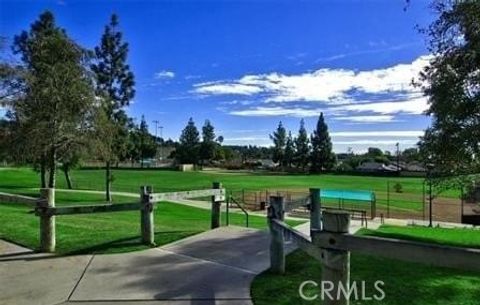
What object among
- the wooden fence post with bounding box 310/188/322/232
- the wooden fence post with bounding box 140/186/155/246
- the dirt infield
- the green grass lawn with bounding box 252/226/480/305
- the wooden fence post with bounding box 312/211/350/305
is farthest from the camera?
the dirt infield

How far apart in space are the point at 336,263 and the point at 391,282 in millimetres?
3056

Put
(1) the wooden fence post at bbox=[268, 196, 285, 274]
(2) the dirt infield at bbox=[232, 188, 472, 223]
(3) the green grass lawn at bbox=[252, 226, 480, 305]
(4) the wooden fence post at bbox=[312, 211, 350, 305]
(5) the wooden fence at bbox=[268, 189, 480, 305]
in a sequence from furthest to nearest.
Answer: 1. (2) the dirt infield at bbox=[232, 188, 472, 223]
2. (1) the wooden fence post at bbox=[268, 196, 285, 274]
3. (3) the green grass lawn at bbox=[252, 226, 480, 305]
4. (4) the wooden fence post at bbox=[312, 211, 350, 305]
5. (5) the wooden fence at bbox=[268, 189, 480, 305]

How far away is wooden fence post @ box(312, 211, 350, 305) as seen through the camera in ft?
12.0

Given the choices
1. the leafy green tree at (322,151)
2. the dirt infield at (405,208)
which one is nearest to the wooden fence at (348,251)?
the dirt infield at (405,208)

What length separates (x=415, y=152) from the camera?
17.4 m

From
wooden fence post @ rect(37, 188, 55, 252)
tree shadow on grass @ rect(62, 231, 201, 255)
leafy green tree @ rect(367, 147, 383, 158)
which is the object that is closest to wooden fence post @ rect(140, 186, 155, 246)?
tree shadow on grass @ rect(62, 231, 201, 255)

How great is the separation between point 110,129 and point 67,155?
6.49 ft

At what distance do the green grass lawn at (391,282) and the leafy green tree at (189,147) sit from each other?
427 ft

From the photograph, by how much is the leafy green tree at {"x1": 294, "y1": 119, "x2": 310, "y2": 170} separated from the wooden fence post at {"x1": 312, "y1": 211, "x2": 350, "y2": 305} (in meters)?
123

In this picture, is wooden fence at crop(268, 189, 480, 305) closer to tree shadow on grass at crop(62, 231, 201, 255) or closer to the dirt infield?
tree shadow on grass at crop(62, 231, 201, 255)

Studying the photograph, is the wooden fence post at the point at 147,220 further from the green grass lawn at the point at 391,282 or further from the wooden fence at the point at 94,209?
the green grass lawn at the point at 391,282

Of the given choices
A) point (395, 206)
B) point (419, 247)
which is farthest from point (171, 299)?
point (395, 206)

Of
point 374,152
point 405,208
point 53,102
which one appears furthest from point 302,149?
point 53,102

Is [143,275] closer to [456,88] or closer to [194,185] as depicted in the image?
[456,88]
